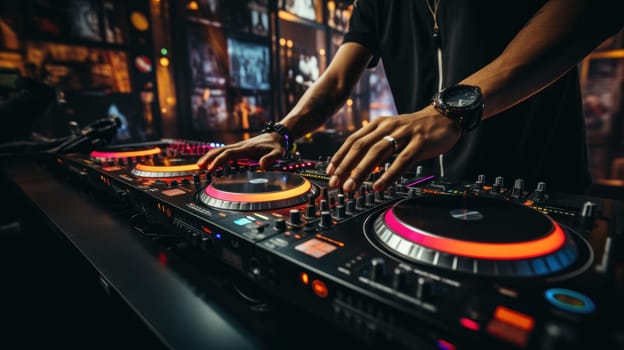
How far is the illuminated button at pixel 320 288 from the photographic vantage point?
489 millimetres

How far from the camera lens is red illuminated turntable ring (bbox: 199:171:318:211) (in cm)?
83

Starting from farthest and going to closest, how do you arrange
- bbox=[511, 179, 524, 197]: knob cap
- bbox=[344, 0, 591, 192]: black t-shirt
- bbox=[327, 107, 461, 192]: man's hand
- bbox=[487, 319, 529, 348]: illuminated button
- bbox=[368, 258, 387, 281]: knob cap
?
bbox=[344, 0, 591, 192]: black t-shirt < bbox=[511, 179, 524, 197]: knob cap < bbox=[327, 107, 461, 192]: man's hand < bbox=[368, 258, 387, 281]: knob cap < bbox=[487, 319, 529, 348]: illuminated button

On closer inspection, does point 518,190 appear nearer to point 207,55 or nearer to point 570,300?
point 570,300

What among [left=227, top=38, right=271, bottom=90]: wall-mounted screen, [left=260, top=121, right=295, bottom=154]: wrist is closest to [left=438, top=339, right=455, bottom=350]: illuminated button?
[left=260, top=121, right=295, bottom=154]: wrist

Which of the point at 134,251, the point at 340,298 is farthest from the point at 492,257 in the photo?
the point at 134,251

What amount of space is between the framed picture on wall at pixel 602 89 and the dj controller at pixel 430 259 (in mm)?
5602

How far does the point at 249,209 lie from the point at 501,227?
56 cm

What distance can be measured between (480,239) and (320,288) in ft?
0.91

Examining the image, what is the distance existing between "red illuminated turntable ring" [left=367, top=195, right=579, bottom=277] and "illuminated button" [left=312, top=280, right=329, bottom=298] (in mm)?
150

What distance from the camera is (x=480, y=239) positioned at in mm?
521

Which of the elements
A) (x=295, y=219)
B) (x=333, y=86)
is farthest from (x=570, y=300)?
(x=333, y=86)

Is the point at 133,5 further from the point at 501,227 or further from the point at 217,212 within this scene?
the point at 501,227

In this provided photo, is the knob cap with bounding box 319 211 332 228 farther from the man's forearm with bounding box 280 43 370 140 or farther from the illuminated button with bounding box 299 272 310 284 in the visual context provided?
the man's forearm with bounding box 280 43 370 140

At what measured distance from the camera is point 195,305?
0.61 meters
